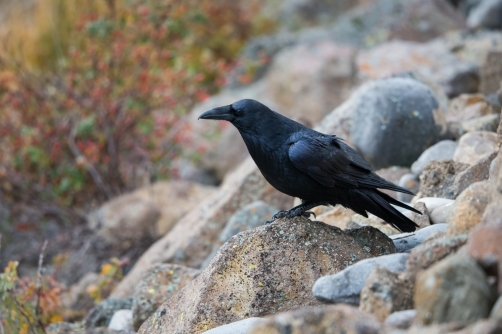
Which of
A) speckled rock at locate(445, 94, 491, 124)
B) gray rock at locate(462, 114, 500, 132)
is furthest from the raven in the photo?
speckled rock at locate(445, 94, 491, 124)

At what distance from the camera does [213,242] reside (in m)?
6.16

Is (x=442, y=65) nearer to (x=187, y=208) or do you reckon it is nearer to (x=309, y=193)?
(x=187, y=208)

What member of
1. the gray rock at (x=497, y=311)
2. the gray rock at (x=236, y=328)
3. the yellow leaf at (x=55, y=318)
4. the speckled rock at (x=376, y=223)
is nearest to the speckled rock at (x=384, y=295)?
the gray rock at (x=497, y=311)

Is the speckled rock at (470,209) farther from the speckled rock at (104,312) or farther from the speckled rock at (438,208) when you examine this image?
the speckled rock at (104,312)

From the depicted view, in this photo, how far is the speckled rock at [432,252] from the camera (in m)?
2.76

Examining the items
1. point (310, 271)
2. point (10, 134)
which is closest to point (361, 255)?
point (310, 271)

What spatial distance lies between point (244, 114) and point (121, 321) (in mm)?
1689

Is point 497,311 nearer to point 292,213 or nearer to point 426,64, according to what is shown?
point 292,213

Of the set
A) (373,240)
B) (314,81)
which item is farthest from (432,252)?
(314,81)

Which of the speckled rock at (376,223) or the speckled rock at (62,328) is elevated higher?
the speckled rock at (376,223)

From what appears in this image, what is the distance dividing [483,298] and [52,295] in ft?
13.1

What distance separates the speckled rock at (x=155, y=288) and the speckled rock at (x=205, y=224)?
1101mm

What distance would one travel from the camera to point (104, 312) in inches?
199

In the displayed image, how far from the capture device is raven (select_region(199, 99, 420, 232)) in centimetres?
407
